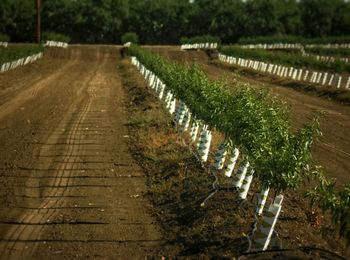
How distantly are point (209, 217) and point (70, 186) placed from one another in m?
4.29

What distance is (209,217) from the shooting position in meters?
11.1

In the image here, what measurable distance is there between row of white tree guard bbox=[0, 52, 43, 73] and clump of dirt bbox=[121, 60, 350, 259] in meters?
31.7

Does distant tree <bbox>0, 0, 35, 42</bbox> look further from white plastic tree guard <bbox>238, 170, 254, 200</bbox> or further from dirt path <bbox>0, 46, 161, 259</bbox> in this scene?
white plastic tree guard <bbox>238, 170, 254, 200</bbox>

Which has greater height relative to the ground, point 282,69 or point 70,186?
point 70,186

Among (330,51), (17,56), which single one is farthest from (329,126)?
(330,51)

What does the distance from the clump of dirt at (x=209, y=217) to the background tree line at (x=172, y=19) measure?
10608 centimetres

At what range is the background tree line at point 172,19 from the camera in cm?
11831

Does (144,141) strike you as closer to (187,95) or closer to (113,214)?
(187,95)

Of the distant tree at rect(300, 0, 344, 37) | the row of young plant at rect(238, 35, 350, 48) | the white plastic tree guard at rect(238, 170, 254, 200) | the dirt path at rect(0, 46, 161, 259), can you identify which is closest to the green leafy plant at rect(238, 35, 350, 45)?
the row of young plant at rect(238, 35, 350, 48)

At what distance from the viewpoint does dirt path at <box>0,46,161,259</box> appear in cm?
1009

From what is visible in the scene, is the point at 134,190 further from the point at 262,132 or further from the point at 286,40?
the point at 286,40

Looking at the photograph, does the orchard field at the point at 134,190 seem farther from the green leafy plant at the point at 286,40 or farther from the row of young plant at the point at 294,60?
the green leafy plant at the point at 286,40

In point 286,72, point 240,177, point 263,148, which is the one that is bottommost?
point 286,72

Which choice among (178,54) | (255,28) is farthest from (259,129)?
(255,28)
